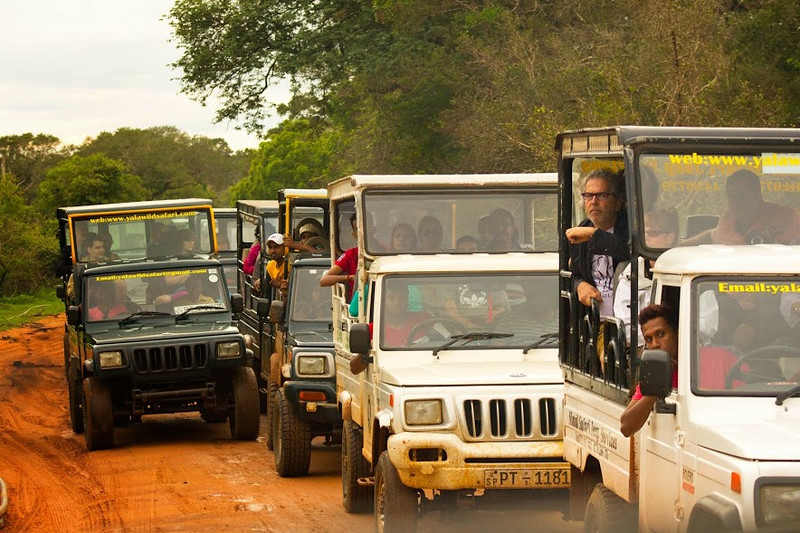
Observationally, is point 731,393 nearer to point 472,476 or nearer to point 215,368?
point 472,476

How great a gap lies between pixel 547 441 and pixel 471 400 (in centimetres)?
54

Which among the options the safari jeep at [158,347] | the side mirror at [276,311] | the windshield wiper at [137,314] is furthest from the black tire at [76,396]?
the side mirror at [276,311]

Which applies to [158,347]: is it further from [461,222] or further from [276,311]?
[461,222]

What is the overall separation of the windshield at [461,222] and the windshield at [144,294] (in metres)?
5.37

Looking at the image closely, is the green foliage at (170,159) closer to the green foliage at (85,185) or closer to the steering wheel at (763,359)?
the green foliage at (85,185)

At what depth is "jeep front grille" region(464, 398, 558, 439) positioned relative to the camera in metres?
8.88

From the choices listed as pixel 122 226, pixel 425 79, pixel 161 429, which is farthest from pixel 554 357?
pixel 425 79

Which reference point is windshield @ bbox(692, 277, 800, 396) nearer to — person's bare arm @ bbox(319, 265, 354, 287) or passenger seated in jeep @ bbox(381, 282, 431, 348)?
passenger seated in jeep @ bbox(381, 282, 431, 348)

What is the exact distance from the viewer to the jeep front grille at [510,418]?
29.1ft

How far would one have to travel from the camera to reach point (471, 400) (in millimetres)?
8906

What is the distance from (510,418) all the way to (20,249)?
3758 centimetres

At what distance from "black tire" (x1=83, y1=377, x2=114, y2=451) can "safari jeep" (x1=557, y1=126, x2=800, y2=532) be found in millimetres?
8201

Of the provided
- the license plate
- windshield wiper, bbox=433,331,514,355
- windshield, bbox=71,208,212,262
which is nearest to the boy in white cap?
windshield, bbox=71,208,212,262

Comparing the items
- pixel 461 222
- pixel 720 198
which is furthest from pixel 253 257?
pixel 720 198
